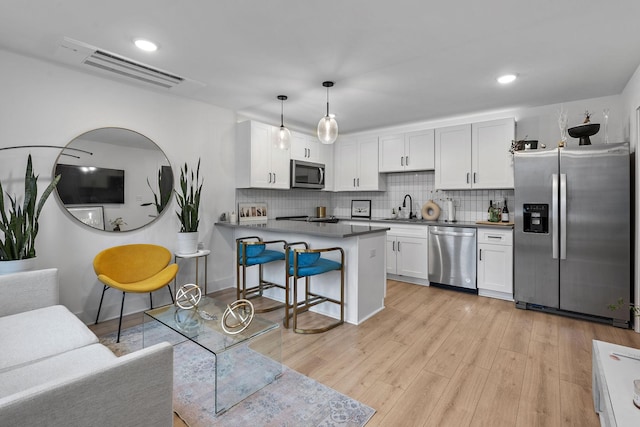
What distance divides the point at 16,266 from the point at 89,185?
95cm

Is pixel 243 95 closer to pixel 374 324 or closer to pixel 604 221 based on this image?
pixel 374 324

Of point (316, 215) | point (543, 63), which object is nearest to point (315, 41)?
point (543, 63)

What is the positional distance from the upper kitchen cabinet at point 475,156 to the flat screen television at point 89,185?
4012 mm

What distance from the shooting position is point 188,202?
3.53m

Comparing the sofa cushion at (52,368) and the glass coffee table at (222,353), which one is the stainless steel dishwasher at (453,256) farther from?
the sofa cushion at (52,368)

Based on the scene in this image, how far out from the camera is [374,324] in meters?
3.06

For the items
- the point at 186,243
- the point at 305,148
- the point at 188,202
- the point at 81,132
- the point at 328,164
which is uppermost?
the point at 305,148

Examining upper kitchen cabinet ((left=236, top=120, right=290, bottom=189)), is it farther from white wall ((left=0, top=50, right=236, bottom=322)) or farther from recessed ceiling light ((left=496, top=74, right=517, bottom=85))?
recessed ceiling light ((left=496, top=74, right=517, bottom=85))

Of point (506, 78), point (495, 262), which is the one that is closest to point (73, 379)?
point (506, 78)

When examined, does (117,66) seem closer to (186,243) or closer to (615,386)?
(186,243)

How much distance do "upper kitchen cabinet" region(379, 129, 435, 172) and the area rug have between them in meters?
3.57

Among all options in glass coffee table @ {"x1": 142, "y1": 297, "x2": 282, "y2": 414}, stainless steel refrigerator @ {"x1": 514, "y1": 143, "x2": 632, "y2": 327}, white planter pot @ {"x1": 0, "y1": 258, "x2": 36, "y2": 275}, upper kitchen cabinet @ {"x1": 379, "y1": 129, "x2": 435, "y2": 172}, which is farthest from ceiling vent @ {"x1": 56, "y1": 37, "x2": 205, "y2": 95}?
stainless steel refrigerator @ {"x1": 514, "y1": 143, "x2": 632, "y2": 327}

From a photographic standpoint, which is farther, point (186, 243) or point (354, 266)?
point (186, 243)

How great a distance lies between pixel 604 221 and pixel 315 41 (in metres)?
3.20
